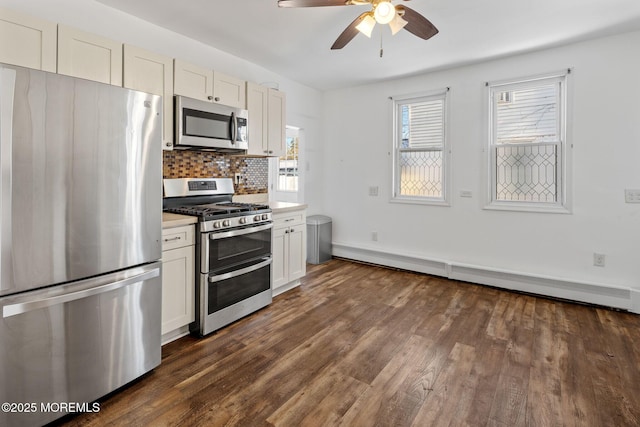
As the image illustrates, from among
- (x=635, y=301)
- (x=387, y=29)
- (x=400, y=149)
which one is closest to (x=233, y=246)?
(x=387, y=29)

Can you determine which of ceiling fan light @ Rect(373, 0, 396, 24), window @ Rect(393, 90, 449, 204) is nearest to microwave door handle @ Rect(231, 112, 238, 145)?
ceiling fan light @ Rect(373, 0, 396, 24)

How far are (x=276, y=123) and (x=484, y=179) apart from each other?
253 centimetres

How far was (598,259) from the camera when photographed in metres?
3.32

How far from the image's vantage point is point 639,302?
10.1 feet

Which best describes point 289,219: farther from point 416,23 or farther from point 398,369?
point 416,23

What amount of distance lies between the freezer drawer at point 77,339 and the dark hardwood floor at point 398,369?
6.3 inches

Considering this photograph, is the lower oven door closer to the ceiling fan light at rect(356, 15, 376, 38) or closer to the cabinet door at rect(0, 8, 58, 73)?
the cabinet door at rect(0, 8, 58, 73)

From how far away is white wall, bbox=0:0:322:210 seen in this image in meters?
2.39

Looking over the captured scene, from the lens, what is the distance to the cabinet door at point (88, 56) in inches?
82.1

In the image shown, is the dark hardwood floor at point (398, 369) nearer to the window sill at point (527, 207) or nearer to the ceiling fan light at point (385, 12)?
the window sill at point (527, 207)

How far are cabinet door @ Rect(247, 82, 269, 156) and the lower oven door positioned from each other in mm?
1220

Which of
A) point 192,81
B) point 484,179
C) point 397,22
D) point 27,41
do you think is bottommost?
point 484,179

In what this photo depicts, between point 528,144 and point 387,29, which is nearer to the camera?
point 387,29

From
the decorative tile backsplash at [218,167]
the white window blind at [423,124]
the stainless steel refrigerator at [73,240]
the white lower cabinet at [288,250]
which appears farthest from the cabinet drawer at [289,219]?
the white window blind at [423,124]
